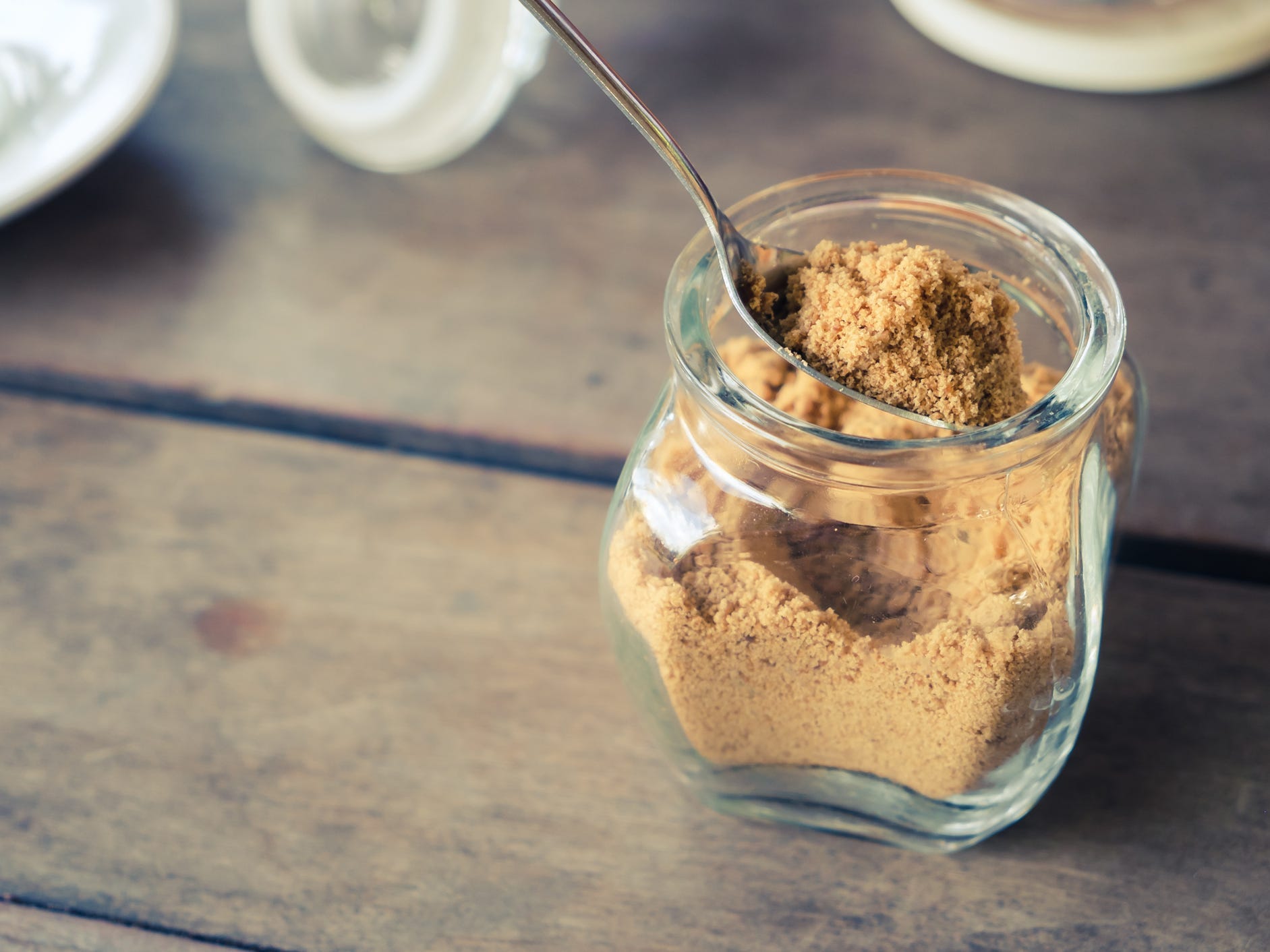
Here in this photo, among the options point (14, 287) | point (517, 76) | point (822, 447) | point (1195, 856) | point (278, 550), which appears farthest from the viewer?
point (517, 76)

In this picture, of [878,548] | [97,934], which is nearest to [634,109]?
[878,548]

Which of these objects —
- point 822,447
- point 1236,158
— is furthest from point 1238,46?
point 822,447

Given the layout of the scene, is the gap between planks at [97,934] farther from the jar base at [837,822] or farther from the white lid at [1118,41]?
the white lid at [1118,41]

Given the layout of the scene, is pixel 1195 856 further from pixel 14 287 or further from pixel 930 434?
pixel 14 287

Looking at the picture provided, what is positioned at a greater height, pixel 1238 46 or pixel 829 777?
pixel 1238 46

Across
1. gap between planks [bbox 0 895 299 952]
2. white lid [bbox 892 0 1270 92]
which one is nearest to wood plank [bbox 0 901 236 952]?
gap between planks [bbox 0 895 299 952]

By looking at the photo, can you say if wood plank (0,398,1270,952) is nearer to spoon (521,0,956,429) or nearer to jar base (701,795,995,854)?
jar base (701,795,995,854)

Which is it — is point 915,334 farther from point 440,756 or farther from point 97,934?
point 97,934
